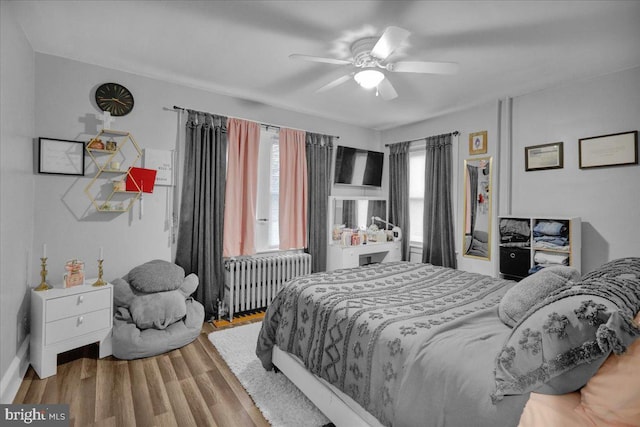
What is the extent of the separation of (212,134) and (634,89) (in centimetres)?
416

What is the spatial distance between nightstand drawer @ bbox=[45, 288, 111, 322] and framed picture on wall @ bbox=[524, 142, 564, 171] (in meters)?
4.43

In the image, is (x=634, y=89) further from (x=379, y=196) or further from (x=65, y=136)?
(x=65, y=136)

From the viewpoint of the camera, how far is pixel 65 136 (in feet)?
9.04

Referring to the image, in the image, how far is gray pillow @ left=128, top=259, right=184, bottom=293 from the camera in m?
2.90

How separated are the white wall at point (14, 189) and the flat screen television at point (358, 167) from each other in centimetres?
341

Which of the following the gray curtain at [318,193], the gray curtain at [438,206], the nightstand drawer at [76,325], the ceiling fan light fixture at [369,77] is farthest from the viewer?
the gray curtain at [318,193]

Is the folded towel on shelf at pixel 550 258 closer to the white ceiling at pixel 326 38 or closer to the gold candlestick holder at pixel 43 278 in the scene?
the white ceiling at pixel 326 38

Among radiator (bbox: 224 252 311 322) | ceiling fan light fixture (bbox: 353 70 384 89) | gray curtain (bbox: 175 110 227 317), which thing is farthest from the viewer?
radiator (bbox: 224 252 311 322)

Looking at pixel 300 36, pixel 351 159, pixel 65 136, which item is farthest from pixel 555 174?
pixel 65 136

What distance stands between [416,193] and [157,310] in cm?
374

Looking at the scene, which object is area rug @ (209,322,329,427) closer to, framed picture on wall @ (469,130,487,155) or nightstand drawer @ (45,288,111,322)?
nightstand drawer @ (45,288,111,322)

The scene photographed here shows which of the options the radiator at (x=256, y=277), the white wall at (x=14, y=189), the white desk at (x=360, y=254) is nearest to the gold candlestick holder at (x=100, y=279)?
the white wall at (x=14, y=189)

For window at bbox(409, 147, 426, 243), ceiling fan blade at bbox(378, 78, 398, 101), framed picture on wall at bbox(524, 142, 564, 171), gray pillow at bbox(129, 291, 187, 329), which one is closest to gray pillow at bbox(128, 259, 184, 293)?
gray pillow at bbox(129, 291, 187, 329)

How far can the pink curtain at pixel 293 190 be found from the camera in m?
4.09
